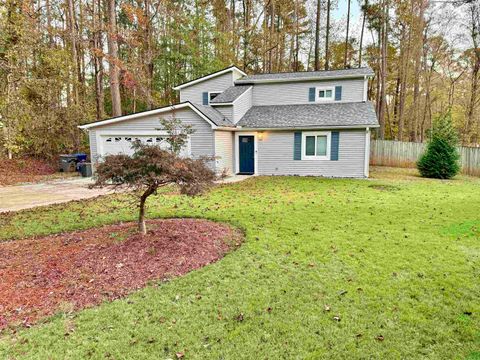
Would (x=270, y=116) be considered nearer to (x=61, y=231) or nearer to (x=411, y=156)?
(x=411, y=156)

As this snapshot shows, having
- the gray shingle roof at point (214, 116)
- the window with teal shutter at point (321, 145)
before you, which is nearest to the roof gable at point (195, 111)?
the gray shingle roof at point (214, 116)

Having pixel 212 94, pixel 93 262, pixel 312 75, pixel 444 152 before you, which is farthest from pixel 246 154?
pixel 93 262

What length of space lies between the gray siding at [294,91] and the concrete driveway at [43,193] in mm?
10056

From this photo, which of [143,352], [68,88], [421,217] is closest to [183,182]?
[143,352]

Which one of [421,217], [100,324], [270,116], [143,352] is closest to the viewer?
[143,352]

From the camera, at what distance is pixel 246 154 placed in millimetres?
15836

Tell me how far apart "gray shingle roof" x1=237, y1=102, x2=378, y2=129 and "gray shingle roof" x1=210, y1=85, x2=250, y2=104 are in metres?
1.15

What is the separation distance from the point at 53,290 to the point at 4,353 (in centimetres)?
119

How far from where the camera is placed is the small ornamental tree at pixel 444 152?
48.2ft

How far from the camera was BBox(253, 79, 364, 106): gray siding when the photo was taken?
645 inches

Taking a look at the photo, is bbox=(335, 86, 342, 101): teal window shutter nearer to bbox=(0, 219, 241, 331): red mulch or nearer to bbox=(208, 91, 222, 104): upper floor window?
bbox=(208, 91, 222, 104): upper floor window

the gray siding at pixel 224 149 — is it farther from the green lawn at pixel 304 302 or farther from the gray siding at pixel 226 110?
the green lawn at pixel 304 302

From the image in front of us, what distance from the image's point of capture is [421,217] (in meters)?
7.49

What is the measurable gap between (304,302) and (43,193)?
35.6ft
